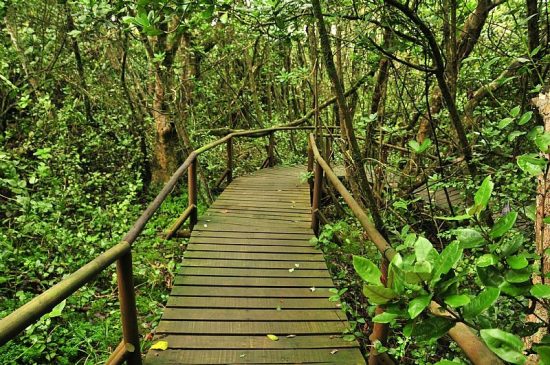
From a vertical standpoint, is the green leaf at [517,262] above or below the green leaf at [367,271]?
above

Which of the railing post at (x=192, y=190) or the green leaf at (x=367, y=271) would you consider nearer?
the green leaf at (x=367, y=271)

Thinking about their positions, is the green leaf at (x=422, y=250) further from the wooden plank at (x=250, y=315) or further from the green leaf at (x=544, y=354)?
the wooden plank at (x=250, y=315)

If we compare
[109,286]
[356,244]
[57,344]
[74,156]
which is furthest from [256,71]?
[57,344]

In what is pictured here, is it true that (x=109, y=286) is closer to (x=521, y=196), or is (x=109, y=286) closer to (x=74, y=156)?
(x=74, y=156)

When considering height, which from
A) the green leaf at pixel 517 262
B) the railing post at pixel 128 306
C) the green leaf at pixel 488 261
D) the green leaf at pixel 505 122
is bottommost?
the railing post at pixel 128 306

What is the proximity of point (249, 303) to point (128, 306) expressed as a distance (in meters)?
1.31

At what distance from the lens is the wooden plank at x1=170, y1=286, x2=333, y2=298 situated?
3.43 m

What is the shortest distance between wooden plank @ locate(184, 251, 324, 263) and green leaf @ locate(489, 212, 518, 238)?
10.6ft

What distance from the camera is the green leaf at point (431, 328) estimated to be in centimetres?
100

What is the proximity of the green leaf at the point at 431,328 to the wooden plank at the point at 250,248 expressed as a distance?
134 inches

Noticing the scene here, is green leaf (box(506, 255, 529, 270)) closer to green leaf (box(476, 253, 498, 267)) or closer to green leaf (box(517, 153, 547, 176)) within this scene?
green leaf (box(476, 253, 498, 267))

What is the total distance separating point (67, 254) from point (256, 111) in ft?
23.7

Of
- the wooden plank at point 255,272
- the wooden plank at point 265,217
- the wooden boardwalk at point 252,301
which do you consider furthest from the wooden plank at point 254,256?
the wooden plank at point 265,217

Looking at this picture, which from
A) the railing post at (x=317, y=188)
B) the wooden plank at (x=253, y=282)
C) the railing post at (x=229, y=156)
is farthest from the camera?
the railing post at (x=229, y=156)
